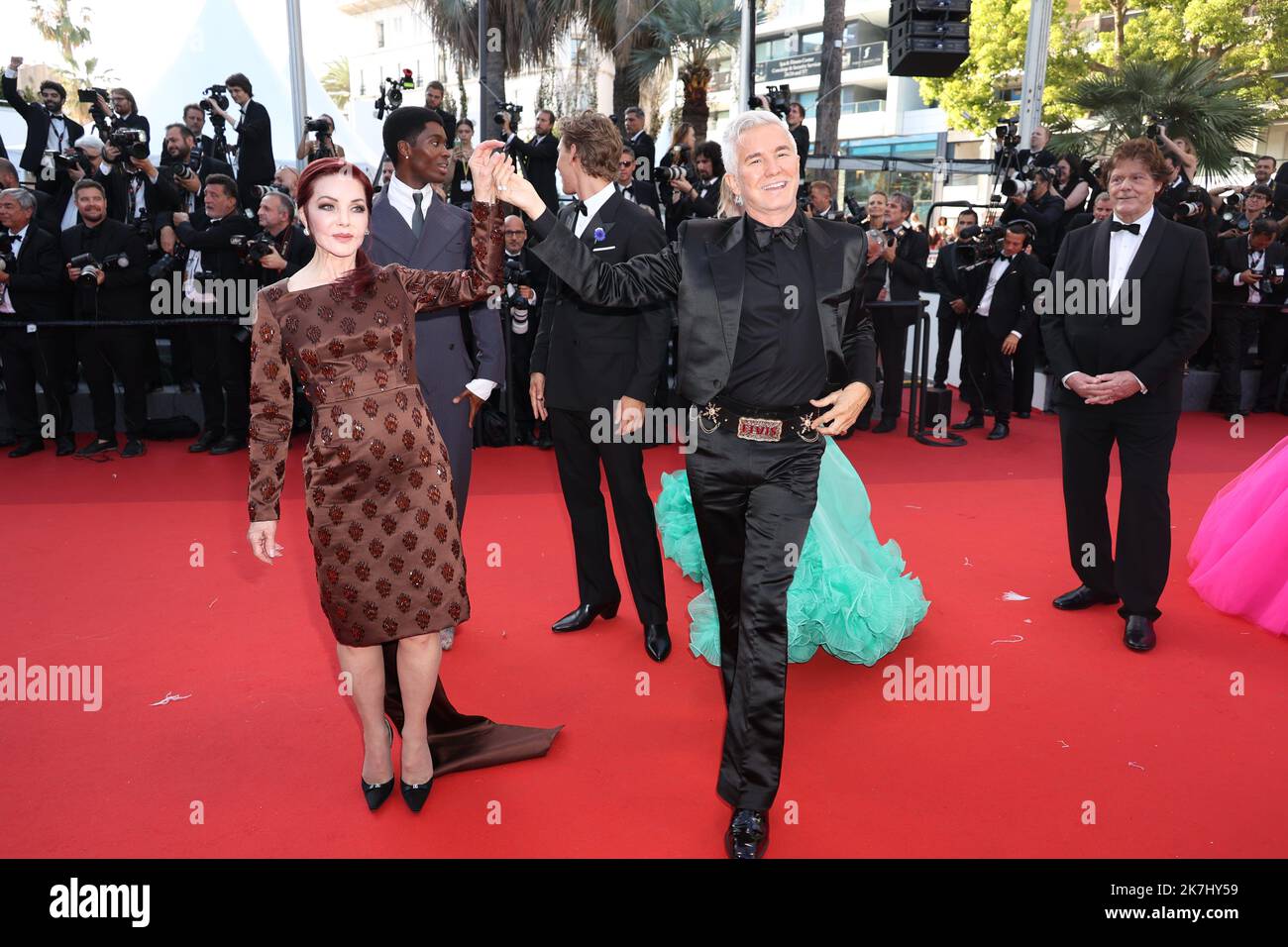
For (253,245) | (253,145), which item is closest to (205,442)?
(253,245)

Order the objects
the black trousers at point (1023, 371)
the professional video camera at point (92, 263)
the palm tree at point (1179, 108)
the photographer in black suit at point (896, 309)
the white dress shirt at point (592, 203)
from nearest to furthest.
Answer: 1. the white dress shirt at point (592, 203)
2. the professional video camera at point (92, 263)
3. the photographer in black suit at point (896, 309)
4. the black trousers at point (1023, 371)
5. the palm tree at point (1179, 108)

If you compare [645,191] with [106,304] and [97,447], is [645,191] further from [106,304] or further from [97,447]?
[97,447]

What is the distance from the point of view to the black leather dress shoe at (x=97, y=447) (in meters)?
7.24

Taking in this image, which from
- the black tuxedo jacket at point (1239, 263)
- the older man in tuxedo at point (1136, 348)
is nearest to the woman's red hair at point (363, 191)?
the older man in tuxedo at point (1136, 348)

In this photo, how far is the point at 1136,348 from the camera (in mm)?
3852

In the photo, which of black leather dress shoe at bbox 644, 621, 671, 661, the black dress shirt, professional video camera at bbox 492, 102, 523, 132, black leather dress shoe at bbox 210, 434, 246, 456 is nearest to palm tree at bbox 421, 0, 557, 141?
professional video camera at bbox 492, 102, 523, 132

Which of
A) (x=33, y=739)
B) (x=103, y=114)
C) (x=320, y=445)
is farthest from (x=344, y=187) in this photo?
(x=103, y=114)

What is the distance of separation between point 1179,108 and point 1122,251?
1590 centimetres

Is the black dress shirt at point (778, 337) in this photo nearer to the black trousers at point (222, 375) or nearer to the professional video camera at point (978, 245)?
the black trousers at point (222, 375)

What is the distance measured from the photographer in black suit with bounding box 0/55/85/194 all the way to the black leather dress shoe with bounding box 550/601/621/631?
7.86m

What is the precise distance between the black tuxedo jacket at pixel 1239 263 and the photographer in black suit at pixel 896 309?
9.77ft

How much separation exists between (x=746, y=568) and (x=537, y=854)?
3.05 ft

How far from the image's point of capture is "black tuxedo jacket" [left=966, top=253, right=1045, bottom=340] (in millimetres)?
7992

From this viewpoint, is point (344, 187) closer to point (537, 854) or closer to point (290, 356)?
point (290, 356)
